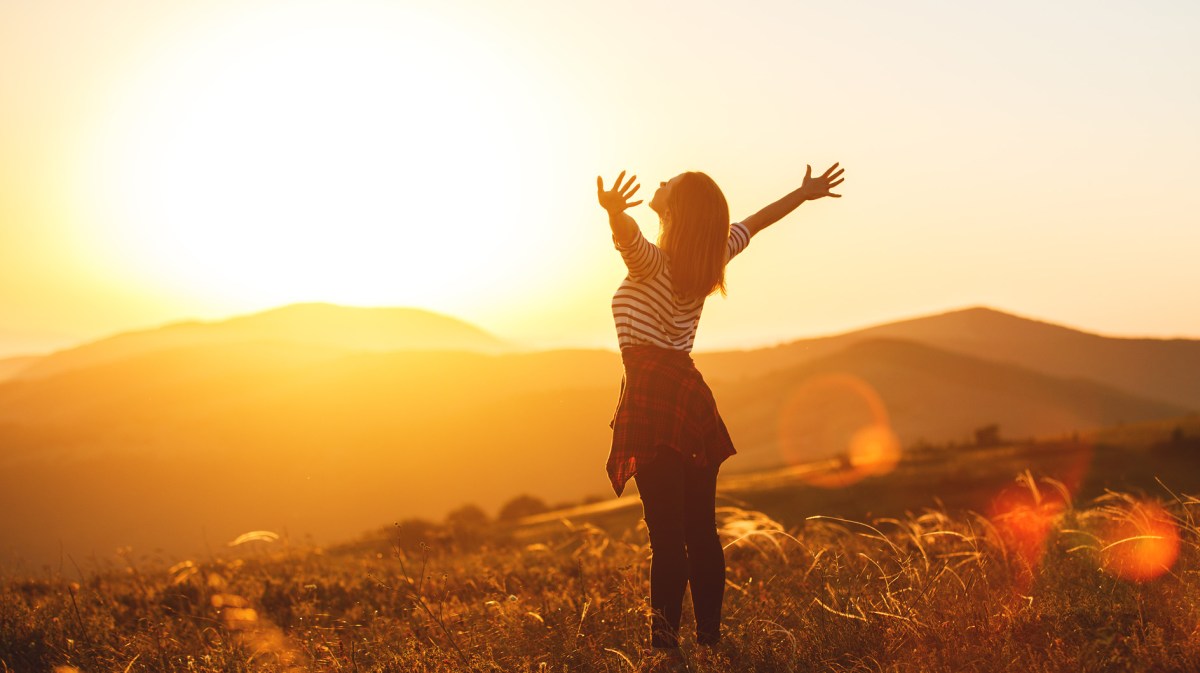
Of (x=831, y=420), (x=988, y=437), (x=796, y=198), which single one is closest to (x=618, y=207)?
(x=796, y=198)

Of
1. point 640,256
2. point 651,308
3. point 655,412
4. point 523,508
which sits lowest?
point 523,508

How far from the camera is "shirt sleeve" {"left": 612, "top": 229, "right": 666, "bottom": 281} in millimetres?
3561

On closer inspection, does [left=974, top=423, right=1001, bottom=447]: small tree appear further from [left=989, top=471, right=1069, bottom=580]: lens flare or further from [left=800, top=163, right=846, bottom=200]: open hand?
[left=800, top=163, right=846, bottom=200]: open hand

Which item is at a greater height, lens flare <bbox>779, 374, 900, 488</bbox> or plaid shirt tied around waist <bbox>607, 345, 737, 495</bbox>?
plaid shirt tied around waist <bbox>607, 345, 737, 495</bbox>

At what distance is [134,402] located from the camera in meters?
106

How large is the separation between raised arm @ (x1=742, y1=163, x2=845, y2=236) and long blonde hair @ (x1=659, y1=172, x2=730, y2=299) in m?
0.58

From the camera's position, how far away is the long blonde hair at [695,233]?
3760 millimetres

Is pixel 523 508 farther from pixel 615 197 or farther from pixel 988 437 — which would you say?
pixel 615 197

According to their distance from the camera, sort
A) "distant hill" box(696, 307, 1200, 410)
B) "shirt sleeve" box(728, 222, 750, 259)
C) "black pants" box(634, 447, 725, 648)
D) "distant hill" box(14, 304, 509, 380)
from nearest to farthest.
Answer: "black pants" box(634, 447, 725, 648), "shirt sleeve" box(728, 222, 750, 259), "distant hill" box(696, 307, 1200, 410), "distant hill" box(14, 304, 509, 380)

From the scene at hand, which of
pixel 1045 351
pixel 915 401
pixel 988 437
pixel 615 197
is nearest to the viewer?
pixel 615 197

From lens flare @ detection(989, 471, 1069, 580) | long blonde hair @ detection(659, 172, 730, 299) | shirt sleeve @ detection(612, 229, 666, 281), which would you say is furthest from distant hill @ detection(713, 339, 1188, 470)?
shirt sleeve @ detection(612, 229, 666, 281)

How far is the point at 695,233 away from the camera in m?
3.77

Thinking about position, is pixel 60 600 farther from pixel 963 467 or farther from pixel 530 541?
pixel 963 467

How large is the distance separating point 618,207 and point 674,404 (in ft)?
3.09
